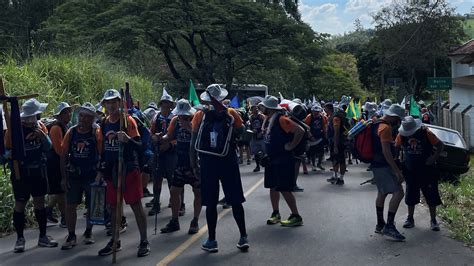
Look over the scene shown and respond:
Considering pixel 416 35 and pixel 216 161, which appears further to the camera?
pixel 416 35

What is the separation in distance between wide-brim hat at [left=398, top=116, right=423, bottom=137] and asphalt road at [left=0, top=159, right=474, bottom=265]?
4.77 feet

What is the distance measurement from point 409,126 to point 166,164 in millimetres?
3953

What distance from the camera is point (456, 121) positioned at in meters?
26.4

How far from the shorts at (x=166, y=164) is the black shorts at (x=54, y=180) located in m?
1.88

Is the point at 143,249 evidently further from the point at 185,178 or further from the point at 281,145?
the point at 281,145

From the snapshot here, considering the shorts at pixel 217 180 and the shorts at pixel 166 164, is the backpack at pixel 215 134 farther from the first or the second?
the shorts at pixel 166 164

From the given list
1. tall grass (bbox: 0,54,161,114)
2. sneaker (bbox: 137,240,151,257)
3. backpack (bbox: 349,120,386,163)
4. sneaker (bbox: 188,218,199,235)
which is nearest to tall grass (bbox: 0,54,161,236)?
tall grass (bbox: 0,54,161,114)

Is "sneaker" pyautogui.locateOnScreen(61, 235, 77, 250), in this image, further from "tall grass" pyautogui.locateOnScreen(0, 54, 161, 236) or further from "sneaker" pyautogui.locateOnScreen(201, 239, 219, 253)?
"tall grass" pyautogui.locateOnScreen(0, 54, 161, 236)

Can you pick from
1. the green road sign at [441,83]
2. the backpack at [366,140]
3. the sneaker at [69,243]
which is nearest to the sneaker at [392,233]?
the backpack at [366,140]

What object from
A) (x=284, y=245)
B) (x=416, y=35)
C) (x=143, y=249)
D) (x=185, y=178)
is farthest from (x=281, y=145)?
(x=416, y=35)

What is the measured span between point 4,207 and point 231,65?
23.2m

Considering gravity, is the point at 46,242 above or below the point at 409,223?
above

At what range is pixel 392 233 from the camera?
852cm

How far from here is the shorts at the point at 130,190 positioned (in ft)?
24.4
